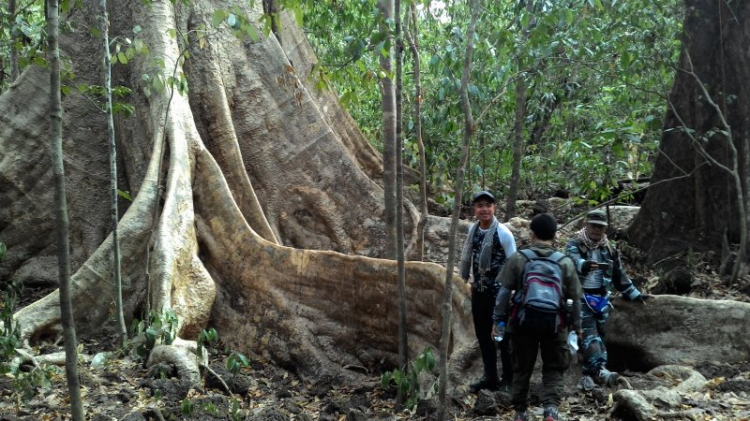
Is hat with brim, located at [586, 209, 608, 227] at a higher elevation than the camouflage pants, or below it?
higher

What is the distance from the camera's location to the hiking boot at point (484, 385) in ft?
17.9

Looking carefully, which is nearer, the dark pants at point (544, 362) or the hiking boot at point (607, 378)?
the dark pants at point (544, 362)

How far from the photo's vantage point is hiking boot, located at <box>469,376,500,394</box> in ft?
17.9

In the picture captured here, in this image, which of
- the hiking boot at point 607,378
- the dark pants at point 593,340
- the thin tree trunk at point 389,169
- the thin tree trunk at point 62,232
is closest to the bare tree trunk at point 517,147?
the thin tree trunk at point 389,169

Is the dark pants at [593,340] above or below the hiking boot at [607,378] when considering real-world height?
above

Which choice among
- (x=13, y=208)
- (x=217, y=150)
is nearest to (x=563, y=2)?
(x=217, y=150)

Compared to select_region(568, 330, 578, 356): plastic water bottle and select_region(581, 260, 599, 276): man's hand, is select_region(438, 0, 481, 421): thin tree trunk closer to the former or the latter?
select_region(568, 330, 578, 356): plastic water bottle

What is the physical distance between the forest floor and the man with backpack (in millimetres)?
430

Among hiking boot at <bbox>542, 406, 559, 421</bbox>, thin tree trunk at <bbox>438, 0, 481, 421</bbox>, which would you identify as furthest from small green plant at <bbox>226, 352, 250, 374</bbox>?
hiking boot at <bbox>542, 406, 559, 421</bbox>

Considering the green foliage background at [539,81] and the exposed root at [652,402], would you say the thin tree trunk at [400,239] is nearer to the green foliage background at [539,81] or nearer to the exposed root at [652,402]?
the green foliage background at [539,81]

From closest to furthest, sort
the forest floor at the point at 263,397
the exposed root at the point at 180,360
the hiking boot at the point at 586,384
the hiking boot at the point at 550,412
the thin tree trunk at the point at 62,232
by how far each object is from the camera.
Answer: the thin tree trunk at the point at 62,232 < the hiking boot at the point at 550,412 < the forest floor at the point at 263,397 < the exposed root at the point at 180,360 < the hiking boot at the point at 586,384

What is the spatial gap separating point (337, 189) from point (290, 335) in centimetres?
262

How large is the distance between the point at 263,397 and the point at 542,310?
2587 mm

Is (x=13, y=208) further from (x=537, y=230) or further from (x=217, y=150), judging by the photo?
(x=537, y=230)
